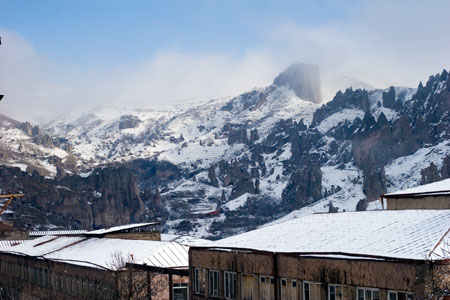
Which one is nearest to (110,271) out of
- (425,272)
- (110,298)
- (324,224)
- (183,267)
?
(110,298)

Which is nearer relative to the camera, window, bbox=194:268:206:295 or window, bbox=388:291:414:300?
window, bbox=388:291:414:300

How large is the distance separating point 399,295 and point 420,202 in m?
20.0

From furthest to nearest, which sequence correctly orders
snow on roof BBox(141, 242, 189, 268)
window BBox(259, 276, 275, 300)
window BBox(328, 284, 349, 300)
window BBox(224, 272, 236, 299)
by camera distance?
snow on roof BBox(141, 242, 189, 268)
window BBox(224, 272, 236, 299)
window BBox(259, 276, 275, 300)
window BBox(328, 284, 349, 300)

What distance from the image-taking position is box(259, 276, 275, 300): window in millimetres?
47688

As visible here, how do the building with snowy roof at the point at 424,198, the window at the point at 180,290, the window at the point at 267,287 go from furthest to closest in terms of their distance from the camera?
the window at the point at 180,290
the building with snowy roof at the point at 424,198
the window at the point at 267,287

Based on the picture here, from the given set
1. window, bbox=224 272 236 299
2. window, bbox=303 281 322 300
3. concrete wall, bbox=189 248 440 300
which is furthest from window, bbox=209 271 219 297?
window, bbox=303 281 322 300

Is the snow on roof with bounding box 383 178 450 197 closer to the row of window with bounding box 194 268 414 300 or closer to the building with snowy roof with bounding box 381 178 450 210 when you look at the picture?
the building with snowy roof with bounding box 381 178 450 210

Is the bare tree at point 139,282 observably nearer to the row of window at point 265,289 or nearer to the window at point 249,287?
the row of window at point 265,289

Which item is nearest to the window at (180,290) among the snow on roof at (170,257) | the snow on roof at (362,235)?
the snow on roof at (170,257)

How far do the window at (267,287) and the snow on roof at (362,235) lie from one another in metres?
2.00

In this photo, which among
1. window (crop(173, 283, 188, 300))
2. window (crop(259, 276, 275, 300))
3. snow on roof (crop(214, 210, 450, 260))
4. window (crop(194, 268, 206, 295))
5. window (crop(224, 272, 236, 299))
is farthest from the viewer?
window (crop(173, 283, 188, 300))

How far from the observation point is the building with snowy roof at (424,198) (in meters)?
54.2

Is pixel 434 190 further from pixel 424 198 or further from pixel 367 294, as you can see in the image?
pixel 367 294

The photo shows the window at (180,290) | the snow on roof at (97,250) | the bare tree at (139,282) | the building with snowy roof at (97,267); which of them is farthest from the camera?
the snow on roof at (97,250)
